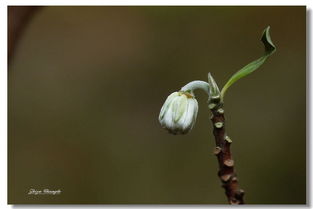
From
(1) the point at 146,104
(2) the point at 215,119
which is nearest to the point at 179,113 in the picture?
(2) the point at 215,119

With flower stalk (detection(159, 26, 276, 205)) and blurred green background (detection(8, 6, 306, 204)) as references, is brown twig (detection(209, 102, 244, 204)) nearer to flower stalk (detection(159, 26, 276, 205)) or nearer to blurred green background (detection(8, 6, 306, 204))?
flower stalk (detection(159, 26, 276, 205))

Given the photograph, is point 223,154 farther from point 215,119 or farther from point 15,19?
point 15,19
